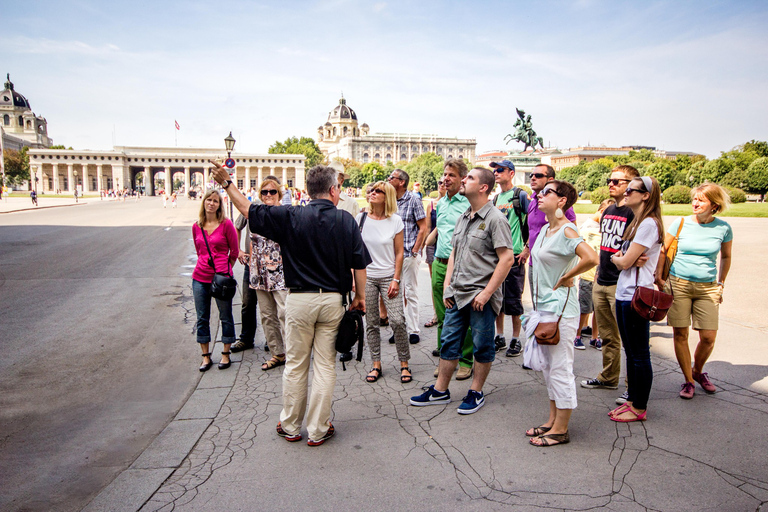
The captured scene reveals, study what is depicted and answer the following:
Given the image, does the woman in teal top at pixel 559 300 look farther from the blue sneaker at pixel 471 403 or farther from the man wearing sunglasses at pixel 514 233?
the man wearing sunglasses at pixel 514 233

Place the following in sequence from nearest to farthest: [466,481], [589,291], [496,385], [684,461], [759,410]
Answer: [466,481] < [684,461] < [759,410] < [496,385] < [589,291]

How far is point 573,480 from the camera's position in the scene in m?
3.28

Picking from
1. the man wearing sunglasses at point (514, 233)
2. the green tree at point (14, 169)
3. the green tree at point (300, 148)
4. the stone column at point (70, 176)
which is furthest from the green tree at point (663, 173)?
the stone column at point (70, 176)

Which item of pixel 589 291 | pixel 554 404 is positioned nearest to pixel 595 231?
pixel 589 291

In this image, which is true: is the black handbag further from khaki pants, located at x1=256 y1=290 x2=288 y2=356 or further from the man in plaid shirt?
the man in plaid shirt

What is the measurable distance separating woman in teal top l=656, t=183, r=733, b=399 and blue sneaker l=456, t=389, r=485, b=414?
1926 millimetres

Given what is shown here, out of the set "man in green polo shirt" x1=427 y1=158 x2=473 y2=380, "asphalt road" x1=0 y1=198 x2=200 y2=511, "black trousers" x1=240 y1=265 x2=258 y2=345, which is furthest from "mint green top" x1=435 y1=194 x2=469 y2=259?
"asphalt road" x1=0 y1=198 x2=200 y2=511

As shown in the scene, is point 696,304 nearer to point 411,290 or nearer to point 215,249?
point 411,290

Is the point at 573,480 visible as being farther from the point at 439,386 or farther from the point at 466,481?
the point at 439,386

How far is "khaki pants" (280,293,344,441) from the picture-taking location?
12.1 feet

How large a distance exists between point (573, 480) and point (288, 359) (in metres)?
2.20

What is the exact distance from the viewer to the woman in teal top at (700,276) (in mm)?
4566

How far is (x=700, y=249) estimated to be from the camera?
4613 mm

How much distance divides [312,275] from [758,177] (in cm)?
5362
